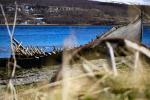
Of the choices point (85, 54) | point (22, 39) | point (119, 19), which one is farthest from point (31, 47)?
point (85, 54)

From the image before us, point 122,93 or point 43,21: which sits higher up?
point 122,93

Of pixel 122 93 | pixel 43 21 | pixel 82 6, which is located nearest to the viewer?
pixel 122 93

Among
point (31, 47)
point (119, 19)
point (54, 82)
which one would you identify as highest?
point (54, 82)

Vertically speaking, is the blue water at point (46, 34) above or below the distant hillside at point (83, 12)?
below

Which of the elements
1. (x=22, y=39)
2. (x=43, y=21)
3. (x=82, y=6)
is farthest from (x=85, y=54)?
(x=22, y=39)

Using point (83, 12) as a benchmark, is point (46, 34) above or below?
below

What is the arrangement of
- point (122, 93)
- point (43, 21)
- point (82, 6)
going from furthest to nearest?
point (43, 21), point (82, 6), point (122, 93)

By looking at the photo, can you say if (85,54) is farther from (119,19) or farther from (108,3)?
(119,19)

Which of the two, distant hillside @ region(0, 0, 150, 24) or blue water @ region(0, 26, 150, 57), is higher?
distant hillside @ region(0, 0, 150, 24)

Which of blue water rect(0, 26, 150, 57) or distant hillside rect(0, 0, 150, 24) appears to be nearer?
distant hillside rect(0, 0, 150, 24)

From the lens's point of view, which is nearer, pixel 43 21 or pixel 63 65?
pixel 63 65

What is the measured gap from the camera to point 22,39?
18.1 feet

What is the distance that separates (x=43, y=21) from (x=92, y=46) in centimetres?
449

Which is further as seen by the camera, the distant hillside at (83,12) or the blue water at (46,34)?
the blue water at (46,34)
